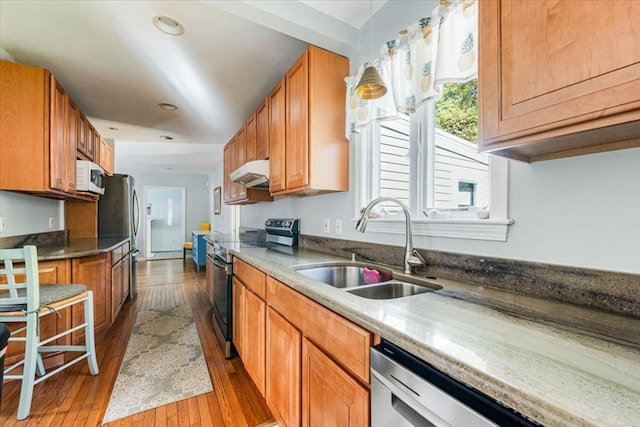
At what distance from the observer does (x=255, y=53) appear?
2145 millimetres

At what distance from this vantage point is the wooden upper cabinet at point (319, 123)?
1.91 metres

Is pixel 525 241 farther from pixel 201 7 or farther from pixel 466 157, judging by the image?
pixel 201 7

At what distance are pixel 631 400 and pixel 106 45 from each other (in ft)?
9.70

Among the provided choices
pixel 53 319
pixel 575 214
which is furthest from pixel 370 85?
pixel 53 319

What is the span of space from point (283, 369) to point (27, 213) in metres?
2.82

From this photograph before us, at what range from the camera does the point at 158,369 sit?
83.3 inches

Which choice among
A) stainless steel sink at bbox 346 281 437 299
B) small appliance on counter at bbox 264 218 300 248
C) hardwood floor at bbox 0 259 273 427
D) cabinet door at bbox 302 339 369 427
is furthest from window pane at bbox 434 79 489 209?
hardwood floor at bbox 0 259 273 427

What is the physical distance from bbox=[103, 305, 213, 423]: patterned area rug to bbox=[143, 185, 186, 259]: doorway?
203 inches

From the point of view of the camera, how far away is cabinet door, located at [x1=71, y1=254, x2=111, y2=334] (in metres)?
2.34

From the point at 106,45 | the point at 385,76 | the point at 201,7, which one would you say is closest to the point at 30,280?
the point at 106,45

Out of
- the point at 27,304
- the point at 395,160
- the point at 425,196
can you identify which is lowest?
the point at 27,304

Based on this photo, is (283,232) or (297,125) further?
(283,232)

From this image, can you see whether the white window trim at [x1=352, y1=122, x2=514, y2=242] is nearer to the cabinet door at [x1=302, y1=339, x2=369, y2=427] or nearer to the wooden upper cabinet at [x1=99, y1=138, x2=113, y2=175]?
the cabinet door at [x1=302, y1=339, x2=369, y2=427]

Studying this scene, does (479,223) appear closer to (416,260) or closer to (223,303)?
(416,260)
